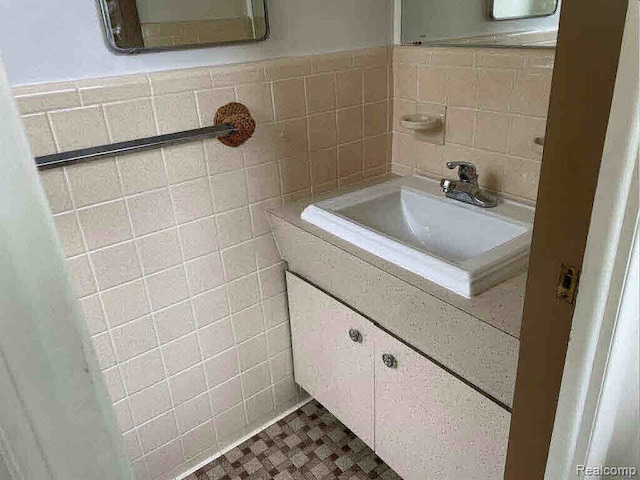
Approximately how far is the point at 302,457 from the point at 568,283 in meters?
1.27

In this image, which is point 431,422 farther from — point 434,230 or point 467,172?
point 467,172

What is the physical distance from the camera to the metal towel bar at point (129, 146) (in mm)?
1062

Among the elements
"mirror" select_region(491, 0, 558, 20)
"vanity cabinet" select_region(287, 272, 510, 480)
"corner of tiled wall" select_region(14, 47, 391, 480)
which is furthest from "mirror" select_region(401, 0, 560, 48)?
"vanity cabinet" select_region(287, 272, 510, 480)

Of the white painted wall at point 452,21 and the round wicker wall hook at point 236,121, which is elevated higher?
the white painted wall at point 452,21

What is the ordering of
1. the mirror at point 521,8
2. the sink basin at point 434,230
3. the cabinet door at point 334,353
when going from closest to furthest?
the sink basin at point 434,230 → the mirror at point 521,8 → the cabinet door at point 334,353

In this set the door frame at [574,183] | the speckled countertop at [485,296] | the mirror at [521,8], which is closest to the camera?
the door frame at [574,183]

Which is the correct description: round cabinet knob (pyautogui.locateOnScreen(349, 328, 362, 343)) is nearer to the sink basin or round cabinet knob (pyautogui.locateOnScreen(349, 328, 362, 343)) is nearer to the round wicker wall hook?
the sink basin

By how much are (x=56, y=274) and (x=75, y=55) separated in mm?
923

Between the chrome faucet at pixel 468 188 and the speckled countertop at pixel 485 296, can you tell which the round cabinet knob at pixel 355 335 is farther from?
the chrome faucet at pixel 468 188

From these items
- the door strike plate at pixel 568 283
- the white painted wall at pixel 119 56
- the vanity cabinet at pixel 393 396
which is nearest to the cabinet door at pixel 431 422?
the vanity cabinet at pixel 393 396

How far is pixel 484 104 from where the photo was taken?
133cm

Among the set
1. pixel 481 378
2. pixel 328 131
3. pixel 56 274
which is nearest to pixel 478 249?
pixel 481 378

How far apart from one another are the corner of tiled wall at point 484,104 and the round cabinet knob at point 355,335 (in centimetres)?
56

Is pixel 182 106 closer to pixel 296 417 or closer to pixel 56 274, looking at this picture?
pixel 56 274
